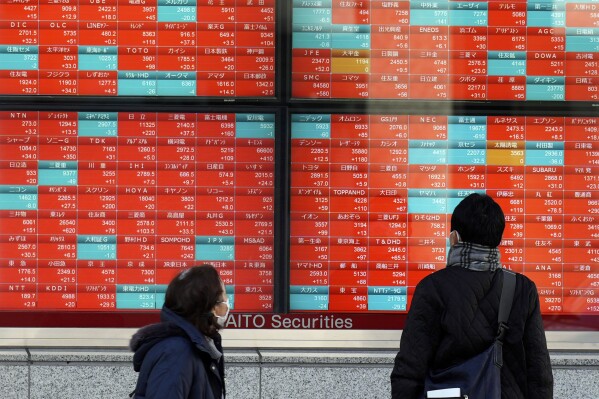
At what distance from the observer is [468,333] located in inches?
166

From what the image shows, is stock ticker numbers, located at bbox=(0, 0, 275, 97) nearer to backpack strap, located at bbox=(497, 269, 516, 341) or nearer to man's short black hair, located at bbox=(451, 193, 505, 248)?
man's short black hair, located at bbox=(451, 193, 505, 248)

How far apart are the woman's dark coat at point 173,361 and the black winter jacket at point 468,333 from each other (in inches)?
35.8

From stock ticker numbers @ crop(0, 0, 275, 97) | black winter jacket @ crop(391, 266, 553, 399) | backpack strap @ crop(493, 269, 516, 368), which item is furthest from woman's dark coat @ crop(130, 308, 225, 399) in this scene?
stock ticker numbers @ crop(0, 0, 275, 97)

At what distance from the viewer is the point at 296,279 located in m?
6.69

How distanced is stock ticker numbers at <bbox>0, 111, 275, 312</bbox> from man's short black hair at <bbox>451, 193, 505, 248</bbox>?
97.7 inches

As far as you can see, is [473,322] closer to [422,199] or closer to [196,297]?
[196,297]

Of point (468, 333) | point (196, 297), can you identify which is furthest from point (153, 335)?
point (468, 333)

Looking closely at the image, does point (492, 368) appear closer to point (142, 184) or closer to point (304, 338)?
point (304, 338)

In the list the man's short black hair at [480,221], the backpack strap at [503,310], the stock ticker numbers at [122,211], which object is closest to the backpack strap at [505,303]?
the backpack strap at [503,310]

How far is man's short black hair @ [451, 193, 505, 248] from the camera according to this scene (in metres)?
4.32

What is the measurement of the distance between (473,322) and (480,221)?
45cm

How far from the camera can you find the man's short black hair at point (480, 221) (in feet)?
14.2

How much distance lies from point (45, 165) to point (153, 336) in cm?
321

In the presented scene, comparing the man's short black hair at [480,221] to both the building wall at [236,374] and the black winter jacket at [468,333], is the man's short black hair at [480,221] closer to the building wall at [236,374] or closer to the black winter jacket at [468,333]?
the black winter jacket at [468,333]
